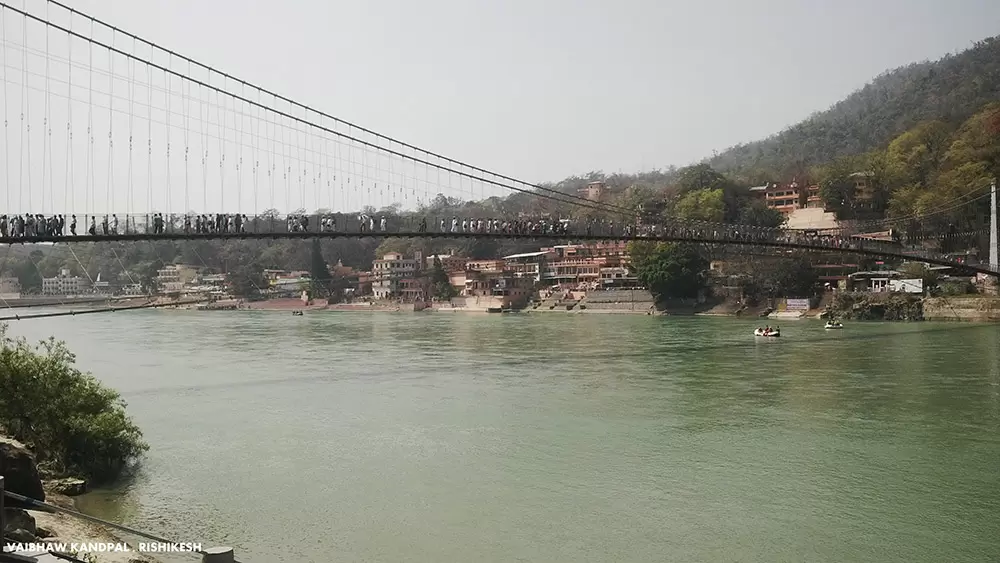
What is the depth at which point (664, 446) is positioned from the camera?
428 inches

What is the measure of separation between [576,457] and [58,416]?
5896 mm

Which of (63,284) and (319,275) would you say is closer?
(63,284)

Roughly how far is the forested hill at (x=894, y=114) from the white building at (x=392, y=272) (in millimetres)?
25954

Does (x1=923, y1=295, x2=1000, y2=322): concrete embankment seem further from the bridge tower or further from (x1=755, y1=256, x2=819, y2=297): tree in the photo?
(x1=755, y1=256, x2=819, y2=297): tree

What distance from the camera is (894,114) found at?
66938mm

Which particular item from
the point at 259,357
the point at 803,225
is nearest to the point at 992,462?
the point at 259,357

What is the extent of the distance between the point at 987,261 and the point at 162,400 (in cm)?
3437

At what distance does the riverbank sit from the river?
2.95 ft

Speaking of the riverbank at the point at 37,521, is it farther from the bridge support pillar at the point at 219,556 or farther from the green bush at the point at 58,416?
the green bush at the point at 58,416

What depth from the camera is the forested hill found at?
5428cm

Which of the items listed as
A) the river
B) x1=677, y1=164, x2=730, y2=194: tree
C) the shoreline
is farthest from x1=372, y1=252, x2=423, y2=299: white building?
the shoreline

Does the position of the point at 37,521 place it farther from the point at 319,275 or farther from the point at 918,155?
the point at 319,275

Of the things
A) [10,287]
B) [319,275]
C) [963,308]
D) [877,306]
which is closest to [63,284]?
[10,287]

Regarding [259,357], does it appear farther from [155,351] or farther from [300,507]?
[300,507]
